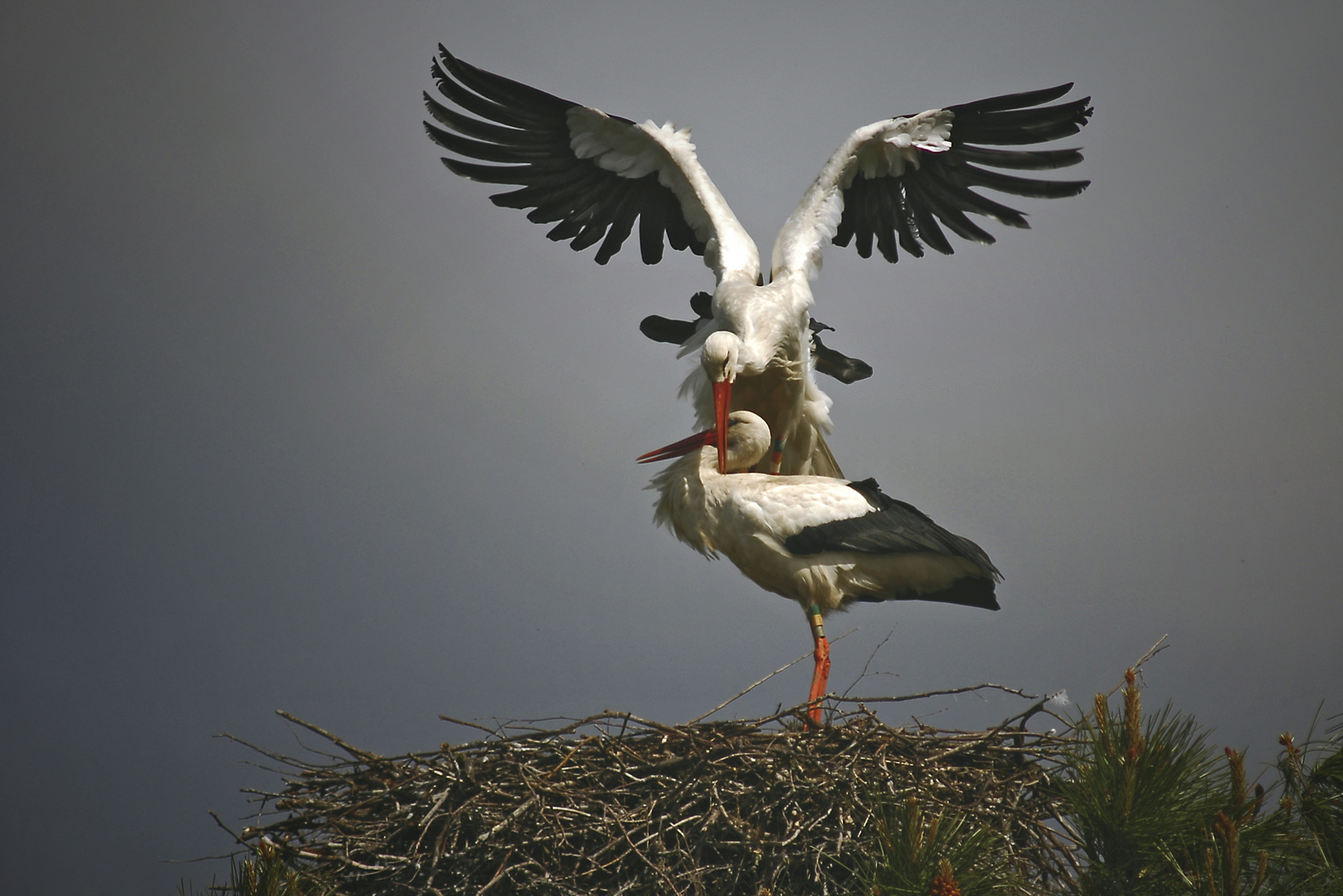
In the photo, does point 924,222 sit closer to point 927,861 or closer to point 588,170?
point 588,170

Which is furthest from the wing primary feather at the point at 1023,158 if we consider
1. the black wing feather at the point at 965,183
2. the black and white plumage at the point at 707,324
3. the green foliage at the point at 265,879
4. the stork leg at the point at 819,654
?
the green foliage at the point at 265,879

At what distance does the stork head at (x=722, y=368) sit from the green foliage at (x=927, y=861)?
6.75 feet

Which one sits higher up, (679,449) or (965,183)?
(965,183)

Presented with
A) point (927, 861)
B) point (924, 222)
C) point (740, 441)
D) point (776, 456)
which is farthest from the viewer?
point (924, 222)

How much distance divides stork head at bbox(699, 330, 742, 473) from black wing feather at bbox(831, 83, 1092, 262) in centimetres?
111

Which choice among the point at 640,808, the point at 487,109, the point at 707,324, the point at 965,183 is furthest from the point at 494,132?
the point at 640,808

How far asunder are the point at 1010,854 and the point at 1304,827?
61cm

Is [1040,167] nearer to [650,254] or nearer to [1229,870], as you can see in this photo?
[650,254]

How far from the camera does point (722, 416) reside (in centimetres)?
379

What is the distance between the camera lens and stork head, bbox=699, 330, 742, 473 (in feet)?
12.5

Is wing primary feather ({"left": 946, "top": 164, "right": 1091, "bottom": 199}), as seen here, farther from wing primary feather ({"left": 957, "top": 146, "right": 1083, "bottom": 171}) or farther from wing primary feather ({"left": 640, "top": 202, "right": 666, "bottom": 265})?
wing primary feather ({"left": 640, "top": 202, "right": 666, "bottom": 265})

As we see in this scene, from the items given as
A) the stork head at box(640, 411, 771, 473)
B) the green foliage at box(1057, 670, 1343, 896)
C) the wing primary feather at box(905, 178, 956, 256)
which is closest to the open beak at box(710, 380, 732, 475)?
the stork head at box(640, 411, 771, 473)

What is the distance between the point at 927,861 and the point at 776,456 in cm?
264

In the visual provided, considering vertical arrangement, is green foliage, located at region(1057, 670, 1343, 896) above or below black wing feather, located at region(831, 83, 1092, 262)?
below
